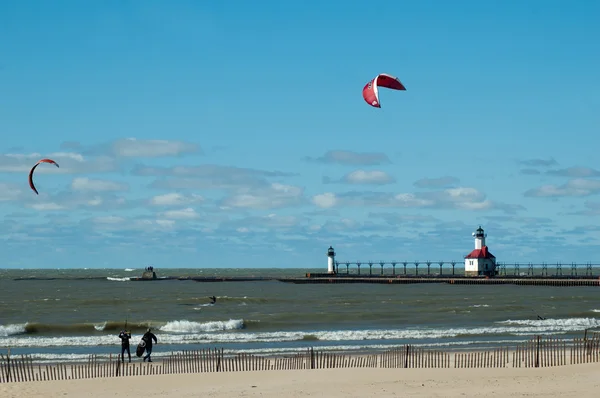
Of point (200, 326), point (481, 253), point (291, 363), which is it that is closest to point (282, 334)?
point (200, 326)

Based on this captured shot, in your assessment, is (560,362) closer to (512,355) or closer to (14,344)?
(512,355)

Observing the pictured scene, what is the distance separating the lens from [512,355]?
30484 mm

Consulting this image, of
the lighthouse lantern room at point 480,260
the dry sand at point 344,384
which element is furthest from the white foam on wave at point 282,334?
the lighthouse lantern room at point 480,260

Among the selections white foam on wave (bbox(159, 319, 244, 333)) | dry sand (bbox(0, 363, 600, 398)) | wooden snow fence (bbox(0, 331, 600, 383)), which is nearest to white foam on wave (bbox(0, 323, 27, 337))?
white foam on wave (bbox(159, 319, 244, 333))

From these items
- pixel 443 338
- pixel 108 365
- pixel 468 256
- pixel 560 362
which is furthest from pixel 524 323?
pixel 468 256

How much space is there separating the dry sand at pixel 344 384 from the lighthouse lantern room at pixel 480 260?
3499 inches

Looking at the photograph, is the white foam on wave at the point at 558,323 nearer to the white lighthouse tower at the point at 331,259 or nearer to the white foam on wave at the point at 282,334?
the white foam on wave at the point at 282,334

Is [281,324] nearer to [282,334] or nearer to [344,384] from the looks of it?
[282,334]

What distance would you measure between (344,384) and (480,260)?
310 feet

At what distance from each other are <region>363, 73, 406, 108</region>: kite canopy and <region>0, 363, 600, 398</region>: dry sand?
8.41 meters

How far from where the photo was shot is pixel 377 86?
95.0 feet

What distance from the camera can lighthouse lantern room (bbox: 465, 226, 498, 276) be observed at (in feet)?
378

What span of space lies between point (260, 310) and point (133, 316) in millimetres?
10182

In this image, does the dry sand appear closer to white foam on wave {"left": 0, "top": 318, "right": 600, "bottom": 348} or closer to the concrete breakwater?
white foam on wave {"left": 0, "top": 318, "right": 600, "bottom": 348}
